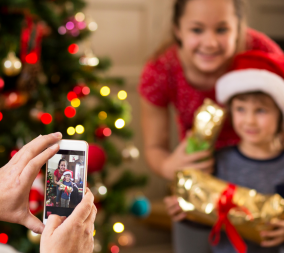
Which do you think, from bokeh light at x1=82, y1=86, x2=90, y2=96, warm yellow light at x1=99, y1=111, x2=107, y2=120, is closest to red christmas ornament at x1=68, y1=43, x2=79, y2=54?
bokeh light at x1=82, y1=86, x2=90, y2=96

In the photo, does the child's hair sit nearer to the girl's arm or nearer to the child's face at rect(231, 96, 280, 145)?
the child's face at rect(231, 96, 280, 145)

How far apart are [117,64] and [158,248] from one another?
1.27 metres

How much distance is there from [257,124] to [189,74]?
36 centimetres

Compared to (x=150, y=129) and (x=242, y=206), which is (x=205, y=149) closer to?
(x=242, y=206)

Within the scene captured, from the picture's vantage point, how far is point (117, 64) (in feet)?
7.54

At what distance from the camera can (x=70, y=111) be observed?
133cm

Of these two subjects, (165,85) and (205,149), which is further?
(165,85)

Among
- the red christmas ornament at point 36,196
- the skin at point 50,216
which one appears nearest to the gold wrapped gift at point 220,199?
the red christmas ornament at point 36,196

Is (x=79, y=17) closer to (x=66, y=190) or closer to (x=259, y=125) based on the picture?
(x=259, y=125)

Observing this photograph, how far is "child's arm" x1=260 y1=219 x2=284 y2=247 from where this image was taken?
0.93 meters

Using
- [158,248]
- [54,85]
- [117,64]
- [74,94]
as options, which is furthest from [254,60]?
[158,248]

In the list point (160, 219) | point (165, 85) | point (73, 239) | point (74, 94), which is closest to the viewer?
point (73, 239)

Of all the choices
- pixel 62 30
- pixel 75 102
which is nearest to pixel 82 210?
pixel 75 102

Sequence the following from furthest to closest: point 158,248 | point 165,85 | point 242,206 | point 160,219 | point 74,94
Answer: point 158,248 → point 160,219 → point 74,94 → point 165,85 → point 242,206
